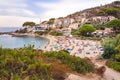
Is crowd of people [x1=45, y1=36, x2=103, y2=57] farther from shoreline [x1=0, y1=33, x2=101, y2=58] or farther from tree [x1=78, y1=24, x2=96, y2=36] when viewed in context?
tree [x1=78, y1=24, x2=96, y2=36]

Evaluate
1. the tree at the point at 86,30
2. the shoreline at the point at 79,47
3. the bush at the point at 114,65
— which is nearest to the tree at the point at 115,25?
the tree at the point at 86,30

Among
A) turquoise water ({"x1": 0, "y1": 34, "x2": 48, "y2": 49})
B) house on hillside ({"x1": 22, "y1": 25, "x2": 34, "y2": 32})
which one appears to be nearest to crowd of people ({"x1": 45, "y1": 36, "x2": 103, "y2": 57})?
turquoise water ({"x1": 0, "y1": 34, "x2": 48, "y2": 49})

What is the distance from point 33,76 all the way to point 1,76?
2.10 meters

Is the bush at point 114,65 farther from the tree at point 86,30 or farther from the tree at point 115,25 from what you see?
the tree at point 115,25

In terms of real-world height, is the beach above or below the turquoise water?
above

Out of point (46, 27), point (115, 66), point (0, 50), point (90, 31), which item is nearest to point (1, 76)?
point (0, 50)

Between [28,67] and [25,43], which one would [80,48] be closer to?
[25,43]

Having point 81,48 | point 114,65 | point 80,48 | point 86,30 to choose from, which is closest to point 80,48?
point 80,48

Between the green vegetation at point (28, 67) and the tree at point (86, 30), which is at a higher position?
the green vegetation at point (28, 67)

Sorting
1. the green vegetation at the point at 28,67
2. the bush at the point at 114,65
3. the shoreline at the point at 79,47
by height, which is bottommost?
the shoreline at the point at 79,47

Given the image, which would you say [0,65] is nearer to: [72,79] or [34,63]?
[34,63]

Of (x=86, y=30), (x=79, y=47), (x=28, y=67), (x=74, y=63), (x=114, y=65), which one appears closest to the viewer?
(x=28, y=67)

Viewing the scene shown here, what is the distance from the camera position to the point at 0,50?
720 inches

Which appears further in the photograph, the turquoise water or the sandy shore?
the turquoise water
